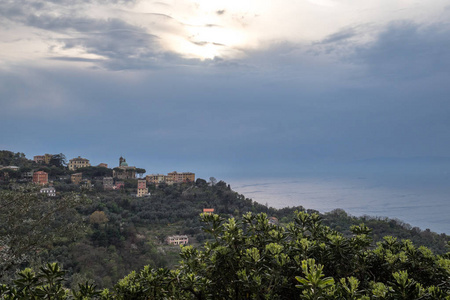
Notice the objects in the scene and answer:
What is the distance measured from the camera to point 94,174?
6303 cm

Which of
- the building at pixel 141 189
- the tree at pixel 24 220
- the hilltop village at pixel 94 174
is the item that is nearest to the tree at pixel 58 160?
the hilltop village at pixel 94 174

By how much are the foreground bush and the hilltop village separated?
51103 mm

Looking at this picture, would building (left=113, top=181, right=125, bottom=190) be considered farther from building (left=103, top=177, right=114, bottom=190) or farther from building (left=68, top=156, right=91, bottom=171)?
building (left=68, top=156, right=91, bottom=171)

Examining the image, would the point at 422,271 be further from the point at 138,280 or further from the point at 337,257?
the point at 138,280

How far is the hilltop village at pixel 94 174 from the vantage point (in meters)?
51.8

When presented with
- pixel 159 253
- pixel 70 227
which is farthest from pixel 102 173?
pixel 70 227

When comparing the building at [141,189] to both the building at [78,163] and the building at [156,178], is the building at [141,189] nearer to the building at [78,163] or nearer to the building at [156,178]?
the building at [156,178]

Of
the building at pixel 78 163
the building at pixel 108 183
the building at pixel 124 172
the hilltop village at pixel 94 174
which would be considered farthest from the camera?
the building at pixel 78 163

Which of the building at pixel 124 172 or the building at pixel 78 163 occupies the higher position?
the building at pixel 78 163

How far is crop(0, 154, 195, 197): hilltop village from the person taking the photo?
2040 inches

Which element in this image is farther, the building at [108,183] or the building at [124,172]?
the building at [124,172]

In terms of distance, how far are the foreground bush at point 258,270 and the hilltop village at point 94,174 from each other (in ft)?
168

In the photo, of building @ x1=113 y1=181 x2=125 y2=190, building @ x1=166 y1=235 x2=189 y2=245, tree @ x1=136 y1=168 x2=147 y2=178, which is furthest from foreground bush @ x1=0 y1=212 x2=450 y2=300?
tree @ x1=136 y1=168 x2=147 y2=178

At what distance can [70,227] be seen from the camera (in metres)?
8.69
